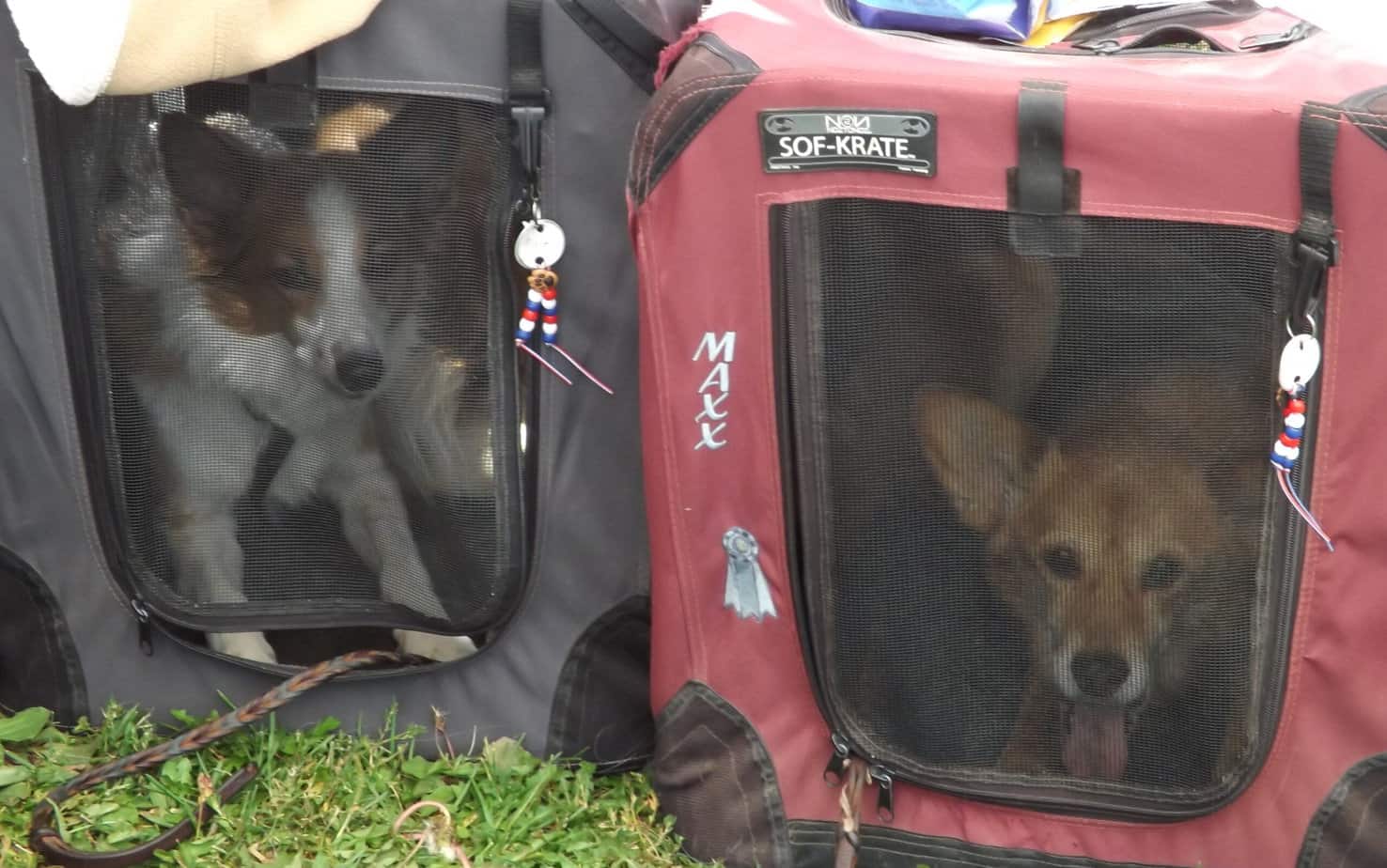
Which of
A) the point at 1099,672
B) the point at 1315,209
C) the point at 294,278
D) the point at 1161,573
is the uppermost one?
the point at 1315,209

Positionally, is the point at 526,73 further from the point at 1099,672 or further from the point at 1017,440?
the point at 1099,672

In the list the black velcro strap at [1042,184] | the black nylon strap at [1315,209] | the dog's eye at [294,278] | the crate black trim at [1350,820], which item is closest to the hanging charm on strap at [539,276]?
the dog's eye at [294,278]

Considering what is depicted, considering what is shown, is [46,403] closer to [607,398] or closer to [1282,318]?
[607,398]

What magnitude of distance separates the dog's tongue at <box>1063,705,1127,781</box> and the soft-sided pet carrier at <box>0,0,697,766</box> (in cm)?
48

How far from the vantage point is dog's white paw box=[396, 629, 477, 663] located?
1.57m

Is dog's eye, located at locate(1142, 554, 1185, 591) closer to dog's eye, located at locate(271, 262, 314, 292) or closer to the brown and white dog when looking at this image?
the brown and white dog

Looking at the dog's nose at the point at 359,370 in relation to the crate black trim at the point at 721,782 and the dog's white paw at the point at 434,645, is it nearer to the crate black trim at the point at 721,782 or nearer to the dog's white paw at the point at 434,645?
the dog's white paw at the point at 434,645

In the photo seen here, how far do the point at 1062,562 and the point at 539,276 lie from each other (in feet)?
1.91

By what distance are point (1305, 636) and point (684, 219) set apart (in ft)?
2.23

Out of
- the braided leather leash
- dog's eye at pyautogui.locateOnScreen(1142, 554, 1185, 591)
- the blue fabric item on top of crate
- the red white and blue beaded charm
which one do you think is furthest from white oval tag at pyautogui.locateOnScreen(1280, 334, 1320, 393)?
the braided leather leash

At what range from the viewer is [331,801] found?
4.99ft

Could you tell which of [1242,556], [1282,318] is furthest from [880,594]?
[1282,318]

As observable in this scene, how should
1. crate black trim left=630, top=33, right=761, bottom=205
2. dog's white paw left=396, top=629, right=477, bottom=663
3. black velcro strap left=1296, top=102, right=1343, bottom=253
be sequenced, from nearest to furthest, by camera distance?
1. black velcro strap left=1296, top=102, right=1343, bottom=253
2. crate black trim left=630, top=33, right=761, bottom=205
3. dog's white paw left=396, top=629, right=477, bottom=663

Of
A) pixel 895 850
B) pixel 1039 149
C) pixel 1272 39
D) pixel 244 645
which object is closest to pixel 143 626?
pixel 244 645
